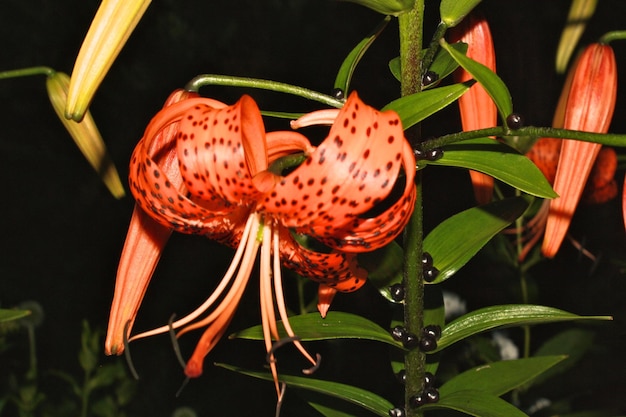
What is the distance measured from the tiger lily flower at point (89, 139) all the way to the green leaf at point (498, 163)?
302mm

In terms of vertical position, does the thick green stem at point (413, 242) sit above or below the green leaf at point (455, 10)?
below

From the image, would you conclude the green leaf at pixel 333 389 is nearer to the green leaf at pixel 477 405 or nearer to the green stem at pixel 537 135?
the green leaf at pixel 477 405

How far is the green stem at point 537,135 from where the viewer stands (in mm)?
629

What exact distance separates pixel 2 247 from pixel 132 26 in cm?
106

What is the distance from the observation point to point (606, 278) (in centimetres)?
150

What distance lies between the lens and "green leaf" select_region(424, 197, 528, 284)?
83 centimetres

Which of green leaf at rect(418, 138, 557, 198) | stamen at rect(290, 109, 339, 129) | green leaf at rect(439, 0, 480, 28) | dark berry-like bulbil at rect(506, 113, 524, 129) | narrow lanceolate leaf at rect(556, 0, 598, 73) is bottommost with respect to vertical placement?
stamen at rect(290, 109, 339, 129)

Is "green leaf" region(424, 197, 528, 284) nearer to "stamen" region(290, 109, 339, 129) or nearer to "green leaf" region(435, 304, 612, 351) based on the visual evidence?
"green leaf" region(435, 304, 612, 351)

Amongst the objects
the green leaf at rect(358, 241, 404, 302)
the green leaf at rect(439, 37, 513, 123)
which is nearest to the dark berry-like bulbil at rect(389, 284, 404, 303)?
the green leaf at rect(358, 241, 404, 302)

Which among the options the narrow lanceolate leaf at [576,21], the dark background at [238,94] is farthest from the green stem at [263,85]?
the dark background at [238,94]

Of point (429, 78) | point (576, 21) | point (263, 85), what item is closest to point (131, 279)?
point (263, 85)

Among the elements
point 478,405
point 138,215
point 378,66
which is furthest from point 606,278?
point 138,215

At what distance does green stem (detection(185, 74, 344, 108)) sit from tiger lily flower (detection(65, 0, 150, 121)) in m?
0.09

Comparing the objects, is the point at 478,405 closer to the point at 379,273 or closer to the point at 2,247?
the point at 379,273
